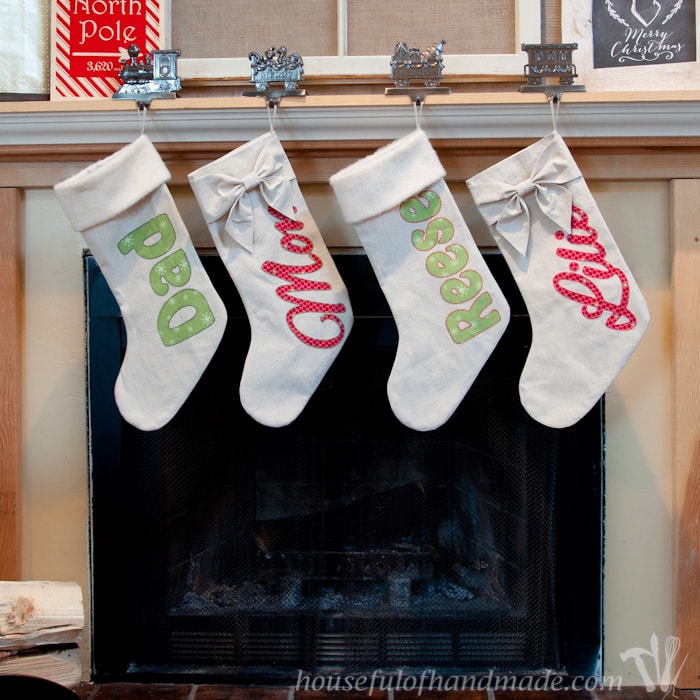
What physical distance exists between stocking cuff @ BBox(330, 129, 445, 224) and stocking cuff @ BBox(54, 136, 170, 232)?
330mm

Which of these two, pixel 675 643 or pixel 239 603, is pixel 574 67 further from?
pixel 239 603

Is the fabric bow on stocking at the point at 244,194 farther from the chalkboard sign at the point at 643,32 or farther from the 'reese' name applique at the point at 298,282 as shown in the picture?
the chalkboard sign at the point at 643,32

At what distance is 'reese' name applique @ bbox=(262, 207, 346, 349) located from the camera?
4.26 ft

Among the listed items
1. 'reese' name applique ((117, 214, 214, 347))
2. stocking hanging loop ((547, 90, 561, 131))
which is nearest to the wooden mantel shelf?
stocking hanging loop ((547, 90, 561, 131))

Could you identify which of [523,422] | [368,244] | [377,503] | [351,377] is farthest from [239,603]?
[368,244]

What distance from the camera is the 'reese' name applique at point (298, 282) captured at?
51.2 inches

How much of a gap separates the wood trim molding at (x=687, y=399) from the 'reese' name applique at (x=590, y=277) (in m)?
0.24

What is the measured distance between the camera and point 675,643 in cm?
145

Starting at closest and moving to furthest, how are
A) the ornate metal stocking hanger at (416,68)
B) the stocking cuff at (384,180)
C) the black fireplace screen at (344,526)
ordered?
the stocking cuff at (384,180) → the ornate metal stocking hanger at (416,68) → the black fireplace screen at (344,526)

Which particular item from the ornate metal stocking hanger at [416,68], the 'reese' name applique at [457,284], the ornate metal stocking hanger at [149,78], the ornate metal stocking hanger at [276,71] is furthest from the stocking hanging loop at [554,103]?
the ornate metal stocking hanger at [149,78]

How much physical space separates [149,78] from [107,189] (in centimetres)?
27

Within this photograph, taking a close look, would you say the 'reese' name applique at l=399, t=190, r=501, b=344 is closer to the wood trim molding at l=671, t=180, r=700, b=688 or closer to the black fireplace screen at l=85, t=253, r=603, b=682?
the black fireplace screen at l=85, t=253, r=603, b=682

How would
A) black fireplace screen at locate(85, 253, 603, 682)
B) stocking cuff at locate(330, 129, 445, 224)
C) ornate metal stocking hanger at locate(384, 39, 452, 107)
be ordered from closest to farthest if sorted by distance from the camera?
stocking cuff at locate(330, 129, 445, 224)
ornate metal stocking hanger at locate(384, 39, 452, 107)
black fireplace screen at locate(85, 253, 603, 682)

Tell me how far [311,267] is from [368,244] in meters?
0.11
